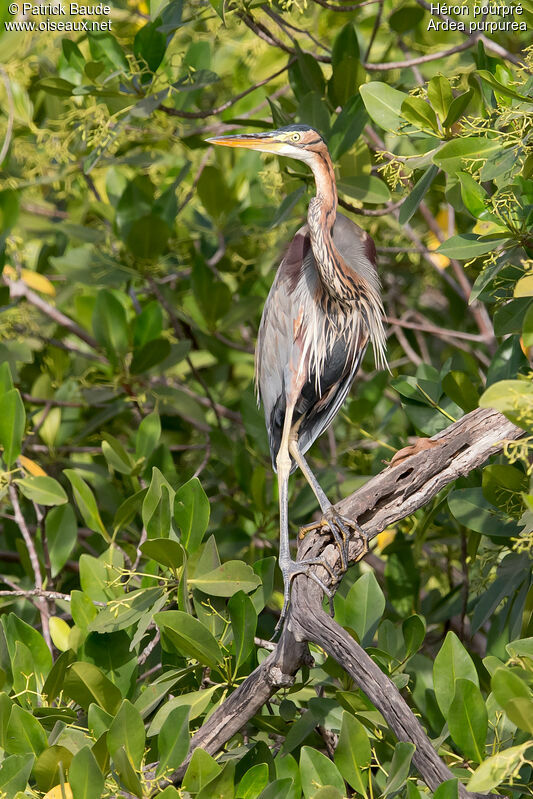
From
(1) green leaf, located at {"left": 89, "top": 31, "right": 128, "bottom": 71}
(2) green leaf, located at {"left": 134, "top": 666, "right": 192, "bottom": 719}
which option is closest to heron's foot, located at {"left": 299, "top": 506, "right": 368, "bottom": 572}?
(2) green leaf, located at {"left": 134, "top": 666, "right": 192, "bottom": 719}

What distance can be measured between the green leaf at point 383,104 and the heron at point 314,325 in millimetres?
537

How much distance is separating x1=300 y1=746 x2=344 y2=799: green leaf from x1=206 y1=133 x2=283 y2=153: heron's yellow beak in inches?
67.7

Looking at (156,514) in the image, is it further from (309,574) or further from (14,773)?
(14,773)

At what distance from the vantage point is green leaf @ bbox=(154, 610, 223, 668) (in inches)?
66.4

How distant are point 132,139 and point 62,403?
46.9 inches

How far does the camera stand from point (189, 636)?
1722 mm

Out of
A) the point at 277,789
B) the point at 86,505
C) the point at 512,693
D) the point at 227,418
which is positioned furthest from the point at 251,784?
the point at 227,418

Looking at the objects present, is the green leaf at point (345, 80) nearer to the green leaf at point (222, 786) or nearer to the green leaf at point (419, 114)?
the green leaf at point (419, 114)

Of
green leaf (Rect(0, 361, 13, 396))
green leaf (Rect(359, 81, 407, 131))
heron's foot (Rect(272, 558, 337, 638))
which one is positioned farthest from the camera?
green leaf (Rect(0, 361, 13, 396))

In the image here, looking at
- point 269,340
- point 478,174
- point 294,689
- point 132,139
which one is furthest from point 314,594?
point 132,139

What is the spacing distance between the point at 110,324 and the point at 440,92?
1470 mm

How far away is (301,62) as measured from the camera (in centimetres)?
256

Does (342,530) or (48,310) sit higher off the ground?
(48,310)

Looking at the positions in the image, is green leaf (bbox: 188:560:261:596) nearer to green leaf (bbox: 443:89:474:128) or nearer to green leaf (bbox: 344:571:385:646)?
green leaf (bbox: 344:571:385:646)
